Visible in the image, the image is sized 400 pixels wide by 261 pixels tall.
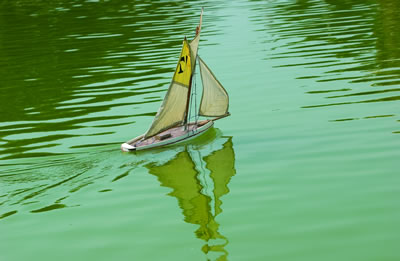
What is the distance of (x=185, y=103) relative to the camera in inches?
1080

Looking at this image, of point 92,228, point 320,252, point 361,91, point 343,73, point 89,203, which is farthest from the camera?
point 343,73

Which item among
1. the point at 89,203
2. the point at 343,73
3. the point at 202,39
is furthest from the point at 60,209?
the point at 202,39

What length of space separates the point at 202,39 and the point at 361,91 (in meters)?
18.6

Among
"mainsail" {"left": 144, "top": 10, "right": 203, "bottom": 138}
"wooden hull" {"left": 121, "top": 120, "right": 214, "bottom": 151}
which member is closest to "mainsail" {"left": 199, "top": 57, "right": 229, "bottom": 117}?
"wooden hull" {"left": 121, "top": 120, "right": 214, "bottom": 151}

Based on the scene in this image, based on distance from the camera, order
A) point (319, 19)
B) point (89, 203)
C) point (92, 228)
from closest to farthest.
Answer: point (92, 228) < point (89, 203) < point (319, 19)

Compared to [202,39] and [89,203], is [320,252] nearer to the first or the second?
[89,203]

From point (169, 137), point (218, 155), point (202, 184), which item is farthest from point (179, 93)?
point (202, 184)

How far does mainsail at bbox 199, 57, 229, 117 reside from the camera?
87.1 ft

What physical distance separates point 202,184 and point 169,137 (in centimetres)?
347

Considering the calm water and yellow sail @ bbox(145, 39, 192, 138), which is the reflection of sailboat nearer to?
the calm water

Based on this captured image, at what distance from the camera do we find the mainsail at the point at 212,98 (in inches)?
1045

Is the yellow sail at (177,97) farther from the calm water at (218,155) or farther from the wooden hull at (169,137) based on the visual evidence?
the calm water at (218,155)

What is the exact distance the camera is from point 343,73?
35906mm

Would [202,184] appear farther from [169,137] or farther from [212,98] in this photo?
[212,98]
